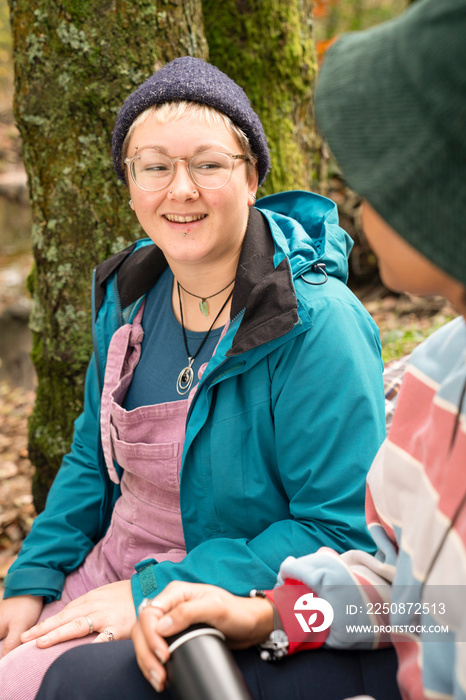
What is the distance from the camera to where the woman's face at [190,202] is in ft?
6.45

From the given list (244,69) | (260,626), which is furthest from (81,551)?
(244,69)

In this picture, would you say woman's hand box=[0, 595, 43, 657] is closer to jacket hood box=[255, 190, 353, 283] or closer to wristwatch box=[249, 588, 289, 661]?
wristwatch box=[249, 588, 289, 661]

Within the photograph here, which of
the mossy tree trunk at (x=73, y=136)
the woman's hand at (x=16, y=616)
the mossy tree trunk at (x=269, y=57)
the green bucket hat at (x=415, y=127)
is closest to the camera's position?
the green bucket hat at (x=415, y=127)

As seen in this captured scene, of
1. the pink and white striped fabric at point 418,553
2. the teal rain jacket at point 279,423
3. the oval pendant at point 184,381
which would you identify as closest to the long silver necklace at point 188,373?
the oval pendant at point 184,381

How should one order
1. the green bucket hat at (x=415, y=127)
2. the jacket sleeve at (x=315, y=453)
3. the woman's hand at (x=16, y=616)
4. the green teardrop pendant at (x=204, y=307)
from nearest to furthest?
the green bucket hat at (x=415, y=127) < the jacket sleeve at (x=315, y=453) < the woman's hand at (x=16, y=616) < the green teardrop pendant at (x=204, y=307)

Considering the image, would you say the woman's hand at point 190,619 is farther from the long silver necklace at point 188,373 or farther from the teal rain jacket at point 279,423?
the long silver necklace at point 188,373

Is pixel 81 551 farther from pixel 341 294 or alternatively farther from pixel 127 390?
pixel 341 294

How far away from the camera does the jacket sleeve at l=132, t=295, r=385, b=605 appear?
177 centimetres

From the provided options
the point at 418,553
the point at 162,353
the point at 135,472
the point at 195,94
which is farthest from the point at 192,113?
the point at 418,553

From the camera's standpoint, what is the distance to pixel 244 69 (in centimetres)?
334

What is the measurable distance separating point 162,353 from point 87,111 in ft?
4.20

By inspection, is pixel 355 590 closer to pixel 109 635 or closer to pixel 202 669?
pixel 202 669

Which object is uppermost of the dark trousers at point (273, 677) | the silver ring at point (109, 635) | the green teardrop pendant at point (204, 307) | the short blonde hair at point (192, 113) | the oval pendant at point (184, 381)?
the short blonde hair at point (192, 113)

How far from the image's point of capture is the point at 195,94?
197 centimetres
